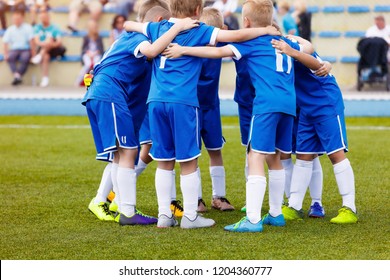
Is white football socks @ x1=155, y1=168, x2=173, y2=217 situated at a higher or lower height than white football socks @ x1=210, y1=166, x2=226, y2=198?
higher

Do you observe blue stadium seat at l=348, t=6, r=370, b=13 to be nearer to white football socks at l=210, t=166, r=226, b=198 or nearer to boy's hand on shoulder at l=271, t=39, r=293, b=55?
white football socks at l=210, t=166, r=226, b=198

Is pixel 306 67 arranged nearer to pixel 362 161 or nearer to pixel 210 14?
pixel 210 14

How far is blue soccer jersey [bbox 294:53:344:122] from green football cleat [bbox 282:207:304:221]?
677 mm

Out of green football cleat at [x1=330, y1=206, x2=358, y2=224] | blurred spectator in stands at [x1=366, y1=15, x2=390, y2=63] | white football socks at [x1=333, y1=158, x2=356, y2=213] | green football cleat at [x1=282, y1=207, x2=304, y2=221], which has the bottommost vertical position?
blurred spectator in stands at [x1=366, y1=15, x2=390, y2=63]

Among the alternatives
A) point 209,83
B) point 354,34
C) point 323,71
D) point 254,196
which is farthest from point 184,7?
point 354,34

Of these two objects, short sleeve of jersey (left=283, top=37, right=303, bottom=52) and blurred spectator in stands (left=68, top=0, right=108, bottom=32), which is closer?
short sleeve of jersey (left=283, top=37, right=303, bottom=52)

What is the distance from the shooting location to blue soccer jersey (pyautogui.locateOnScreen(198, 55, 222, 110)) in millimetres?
6926

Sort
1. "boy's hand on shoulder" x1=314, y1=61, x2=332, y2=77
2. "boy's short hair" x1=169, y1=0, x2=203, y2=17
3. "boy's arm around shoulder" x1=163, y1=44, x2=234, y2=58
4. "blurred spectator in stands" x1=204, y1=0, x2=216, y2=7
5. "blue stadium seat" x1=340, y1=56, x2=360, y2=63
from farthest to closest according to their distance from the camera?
"blue stadium seat" x1=340, y1=56, x2=360, y2=63, "blurred spectator in stands" x1=204, y1=0, x2=216, y2=7, "boy's hand on shoulder" x1=314, y1=61, x2=332, y2=77, "boy's short hair" x1=169, y1=0, x2=203, y2=17, "boy's arm around shoulder" x1=163, y1=44, x2=234, y2=58

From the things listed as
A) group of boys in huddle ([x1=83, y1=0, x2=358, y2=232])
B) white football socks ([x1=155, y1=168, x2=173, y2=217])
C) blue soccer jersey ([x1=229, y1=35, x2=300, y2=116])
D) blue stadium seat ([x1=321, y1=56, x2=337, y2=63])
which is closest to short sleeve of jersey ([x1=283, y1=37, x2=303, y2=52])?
group of boys in huddle ([x1=83, y1=0, x2=358, y2=232])

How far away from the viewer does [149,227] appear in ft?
20.6

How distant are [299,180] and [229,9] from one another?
10.9m

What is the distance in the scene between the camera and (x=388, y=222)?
6.48 m

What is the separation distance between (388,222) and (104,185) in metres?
2.09
